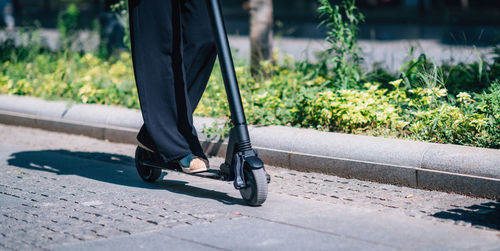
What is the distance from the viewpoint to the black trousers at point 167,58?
445 centimetres

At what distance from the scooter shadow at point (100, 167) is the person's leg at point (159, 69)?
0.39 metres

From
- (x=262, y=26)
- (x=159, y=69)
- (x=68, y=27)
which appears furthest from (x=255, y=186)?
(x=68, y=27)

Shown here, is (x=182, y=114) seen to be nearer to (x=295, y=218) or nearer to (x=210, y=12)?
(x=210, y=12)

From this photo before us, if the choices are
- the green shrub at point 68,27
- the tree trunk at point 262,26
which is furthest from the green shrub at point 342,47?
the green shrub at point 68,27

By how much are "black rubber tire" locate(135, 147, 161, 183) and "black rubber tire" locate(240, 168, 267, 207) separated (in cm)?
95

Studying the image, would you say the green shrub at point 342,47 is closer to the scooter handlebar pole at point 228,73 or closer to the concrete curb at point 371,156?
the concrete curb at point 371,156

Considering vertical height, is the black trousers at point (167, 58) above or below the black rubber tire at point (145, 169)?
above

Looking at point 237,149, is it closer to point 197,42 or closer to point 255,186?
point 255,186

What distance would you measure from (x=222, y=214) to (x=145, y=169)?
43.5 inches

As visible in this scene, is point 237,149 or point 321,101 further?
point 321,101

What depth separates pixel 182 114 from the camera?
4590 millimetres

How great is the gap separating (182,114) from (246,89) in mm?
2211

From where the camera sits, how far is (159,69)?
4.49 m

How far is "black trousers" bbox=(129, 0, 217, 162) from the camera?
4.45m
